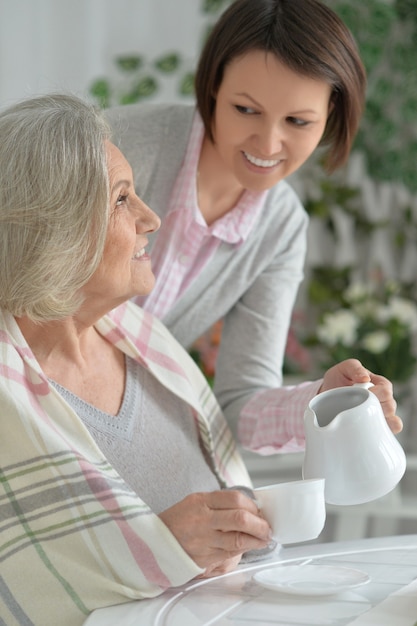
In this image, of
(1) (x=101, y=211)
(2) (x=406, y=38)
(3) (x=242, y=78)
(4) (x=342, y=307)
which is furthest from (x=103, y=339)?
(2) (x=406, y=38)

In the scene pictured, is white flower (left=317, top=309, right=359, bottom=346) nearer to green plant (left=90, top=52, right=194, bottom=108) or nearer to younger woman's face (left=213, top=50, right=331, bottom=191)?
green plant (left=90, top=52, right=194, bottom=108)

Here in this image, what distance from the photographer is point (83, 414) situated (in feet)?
4.58

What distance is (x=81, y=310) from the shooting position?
1422mm

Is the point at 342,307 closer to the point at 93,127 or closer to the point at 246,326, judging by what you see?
the point at 246,326

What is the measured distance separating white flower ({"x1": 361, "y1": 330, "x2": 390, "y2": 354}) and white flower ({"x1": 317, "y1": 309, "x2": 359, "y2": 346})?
0.08 meters

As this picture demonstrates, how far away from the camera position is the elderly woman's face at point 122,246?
139 centimetres

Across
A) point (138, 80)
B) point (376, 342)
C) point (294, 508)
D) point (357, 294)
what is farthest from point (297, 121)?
point (138, 80)

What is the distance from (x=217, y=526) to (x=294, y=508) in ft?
0.32

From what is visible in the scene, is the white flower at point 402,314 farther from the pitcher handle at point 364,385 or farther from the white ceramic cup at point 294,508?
the white ceramic cup at point 294,508

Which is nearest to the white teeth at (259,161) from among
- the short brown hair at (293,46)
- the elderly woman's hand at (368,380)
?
the short brown hair at (293,46)

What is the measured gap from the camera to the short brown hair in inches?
61.3

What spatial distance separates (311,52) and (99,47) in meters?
2.60

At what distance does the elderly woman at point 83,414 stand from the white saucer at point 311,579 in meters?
0.06

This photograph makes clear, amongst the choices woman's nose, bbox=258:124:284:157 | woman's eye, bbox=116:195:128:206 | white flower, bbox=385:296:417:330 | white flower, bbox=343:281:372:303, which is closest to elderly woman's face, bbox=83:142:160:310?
woman's eye, bbox=116:195:128:206
